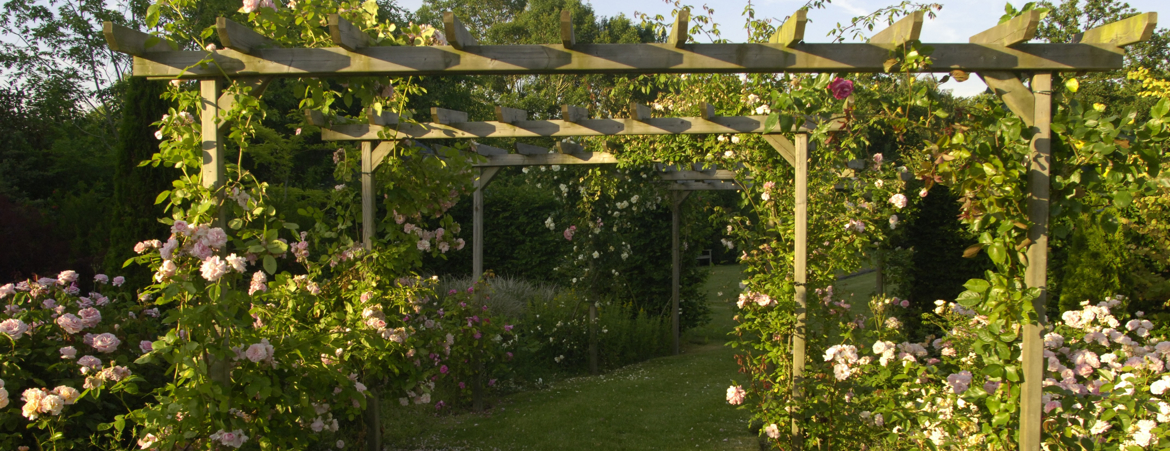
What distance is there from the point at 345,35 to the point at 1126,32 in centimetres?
238

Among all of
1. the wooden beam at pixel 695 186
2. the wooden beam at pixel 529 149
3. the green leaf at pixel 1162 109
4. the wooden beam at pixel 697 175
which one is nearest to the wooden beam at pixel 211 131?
the green leaf at pixel 1162 109

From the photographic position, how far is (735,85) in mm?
4672

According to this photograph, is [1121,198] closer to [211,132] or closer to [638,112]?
[638,112]

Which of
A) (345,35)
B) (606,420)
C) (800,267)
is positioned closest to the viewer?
(345,35)

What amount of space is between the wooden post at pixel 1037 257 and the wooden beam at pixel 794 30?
80cm

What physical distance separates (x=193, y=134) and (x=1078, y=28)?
18.0 m

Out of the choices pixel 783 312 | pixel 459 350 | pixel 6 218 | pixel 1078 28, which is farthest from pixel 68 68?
pixel 1078 28

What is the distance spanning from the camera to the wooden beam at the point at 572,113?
13.3ft

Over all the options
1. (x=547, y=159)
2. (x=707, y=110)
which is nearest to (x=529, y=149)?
(x=547, y=159)

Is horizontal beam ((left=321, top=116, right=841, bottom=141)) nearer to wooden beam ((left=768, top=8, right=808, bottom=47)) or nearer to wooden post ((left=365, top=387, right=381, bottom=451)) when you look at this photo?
wooden post ((left=365, top=387, right=381, bottom=451))

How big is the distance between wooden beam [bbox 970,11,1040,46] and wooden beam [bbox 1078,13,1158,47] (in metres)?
0.23

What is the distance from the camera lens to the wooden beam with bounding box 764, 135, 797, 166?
13.0 ft

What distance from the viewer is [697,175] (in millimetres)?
6477

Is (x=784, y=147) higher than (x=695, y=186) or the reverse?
higher
